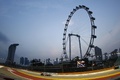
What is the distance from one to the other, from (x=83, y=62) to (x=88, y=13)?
31.6 ft

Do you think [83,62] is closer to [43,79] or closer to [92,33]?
[92,33]

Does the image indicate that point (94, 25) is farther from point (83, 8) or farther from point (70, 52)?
point (70, 52)

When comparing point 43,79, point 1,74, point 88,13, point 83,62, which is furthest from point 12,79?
point 88,13

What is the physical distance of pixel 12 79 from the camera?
4.31 metres

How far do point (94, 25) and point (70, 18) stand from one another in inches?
217

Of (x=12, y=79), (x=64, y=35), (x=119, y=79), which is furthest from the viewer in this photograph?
(x=64, y=35)

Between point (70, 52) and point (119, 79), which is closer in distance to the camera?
point (119, 79)

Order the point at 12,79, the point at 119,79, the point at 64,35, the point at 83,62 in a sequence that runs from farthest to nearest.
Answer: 1. the point at 64,35
2. the point at 83,62
3. the point at 12,79
4. the point at 119,79

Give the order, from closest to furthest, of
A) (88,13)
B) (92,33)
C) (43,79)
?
(43,79)
(92,33)
(88,13)

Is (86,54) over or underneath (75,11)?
underneath

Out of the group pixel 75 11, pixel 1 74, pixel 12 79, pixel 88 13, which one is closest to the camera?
pixel 12 79

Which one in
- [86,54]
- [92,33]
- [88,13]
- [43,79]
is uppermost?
[88,13]

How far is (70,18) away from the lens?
24.5 m

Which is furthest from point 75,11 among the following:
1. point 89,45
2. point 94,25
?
point 89,45
